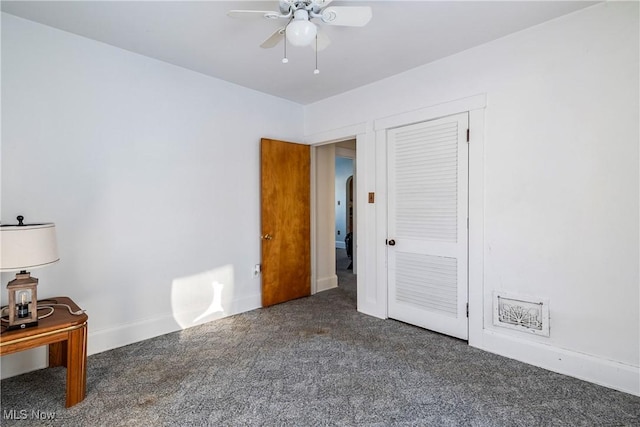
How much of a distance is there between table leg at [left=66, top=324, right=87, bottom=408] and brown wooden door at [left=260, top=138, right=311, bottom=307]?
199 cm

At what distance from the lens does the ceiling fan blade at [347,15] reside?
1.83 meters

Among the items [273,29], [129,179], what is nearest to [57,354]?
[129,179]

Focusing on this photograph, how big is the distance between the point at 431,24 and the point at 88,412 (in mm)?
3435

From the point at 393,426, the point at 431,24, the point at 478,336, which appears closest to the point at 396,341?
the point at 478,336

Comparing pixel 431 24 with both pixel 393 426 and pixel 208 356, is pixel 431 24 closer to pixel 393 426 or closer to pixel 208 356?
pixel 393 426

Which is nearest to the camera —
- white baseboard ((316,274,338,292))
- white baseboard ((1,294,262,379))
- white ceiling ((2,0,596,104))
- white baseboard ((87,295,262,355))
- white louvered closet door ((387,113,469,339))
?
white ceiling ((2,0,596,104))

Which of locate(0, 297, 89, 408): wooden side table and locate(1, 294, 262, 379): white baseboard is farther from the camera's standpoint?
locate(1, 294, 262, 379): white baseboard

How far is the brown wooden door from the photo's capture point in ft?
12.6

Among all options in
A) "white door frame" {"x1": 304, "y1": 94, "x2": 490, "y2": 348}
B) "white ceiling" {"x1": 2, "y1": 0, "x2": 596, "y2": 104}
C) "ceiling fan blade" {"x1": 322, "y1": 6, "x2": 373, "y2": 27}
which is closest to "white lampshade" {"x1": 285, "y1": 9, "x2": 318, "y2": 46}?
"ceiling fan blade" {"x1": 322, "y1": 6, "x2": 373, "y2": 27}

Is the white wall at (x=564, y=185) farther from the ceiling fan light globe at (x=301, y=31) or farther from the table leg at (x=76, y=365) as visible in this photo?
the table leg at (x=76, y=365)

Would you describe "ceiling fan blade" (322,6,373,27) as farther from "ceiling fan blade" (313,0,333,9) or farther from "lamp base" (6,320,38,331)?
"lamp base" (6,320,38,331)

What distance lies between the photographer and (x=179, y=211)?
3.17 metres

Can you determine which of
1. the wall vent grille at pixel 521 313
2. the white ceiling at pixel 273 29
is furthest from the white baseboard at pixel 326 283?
the white ceiling at pixel 273 29

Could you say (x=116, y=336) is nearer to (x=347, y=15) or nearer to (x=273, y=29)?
(x=273, y=29)
